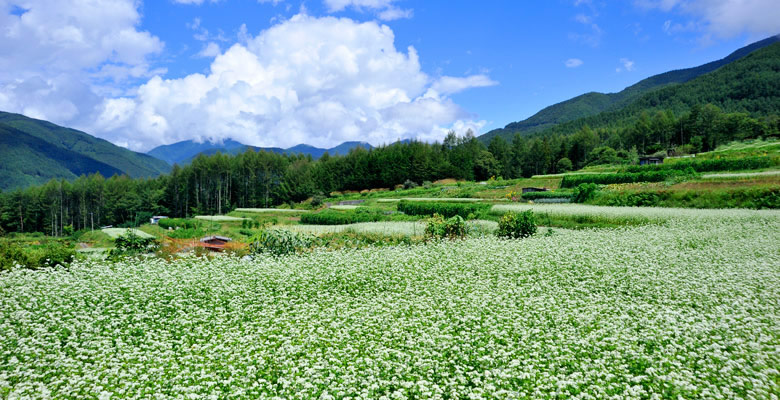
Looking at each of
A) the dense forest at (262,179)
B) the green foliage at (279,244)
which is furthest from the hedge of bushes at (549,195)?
the dense forest at (262,179)

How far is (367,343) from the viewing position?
571cm

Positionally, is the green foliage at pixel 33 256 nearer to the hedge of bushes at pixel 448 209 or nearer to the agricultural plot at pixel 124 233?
the agricultural plot at pixel 124 233

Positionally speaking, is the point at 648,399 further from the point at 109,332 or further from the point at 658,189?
the point at 658,189

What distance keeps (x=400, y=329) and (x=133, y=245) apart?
12016 mm

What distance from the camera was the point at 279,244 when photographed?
44.5 ft

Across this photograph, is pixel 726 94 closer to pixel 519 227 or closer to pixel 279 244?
pixel 519 227

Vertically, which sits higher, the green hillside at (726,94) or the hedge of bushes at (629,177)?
the green hillside at (726,94)

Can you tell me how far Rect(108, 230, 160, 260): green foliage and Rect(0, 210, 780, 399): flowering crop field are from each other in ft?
12.1

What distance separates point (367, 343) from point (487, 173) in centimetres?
8004

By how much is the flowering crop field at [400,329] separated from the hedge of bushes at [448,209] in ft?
49.3

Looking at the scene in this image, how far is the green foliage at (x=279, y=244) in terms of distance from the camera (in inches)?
527

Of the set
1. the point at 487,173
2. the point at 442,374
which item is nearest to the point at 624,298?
the point at 442,374

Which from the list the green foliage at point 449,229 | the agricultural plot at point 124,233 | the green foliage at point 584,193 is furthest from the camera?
the green foliage at point 584,193

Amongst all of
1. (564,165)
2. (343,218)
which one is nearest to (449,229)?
(343,218)
